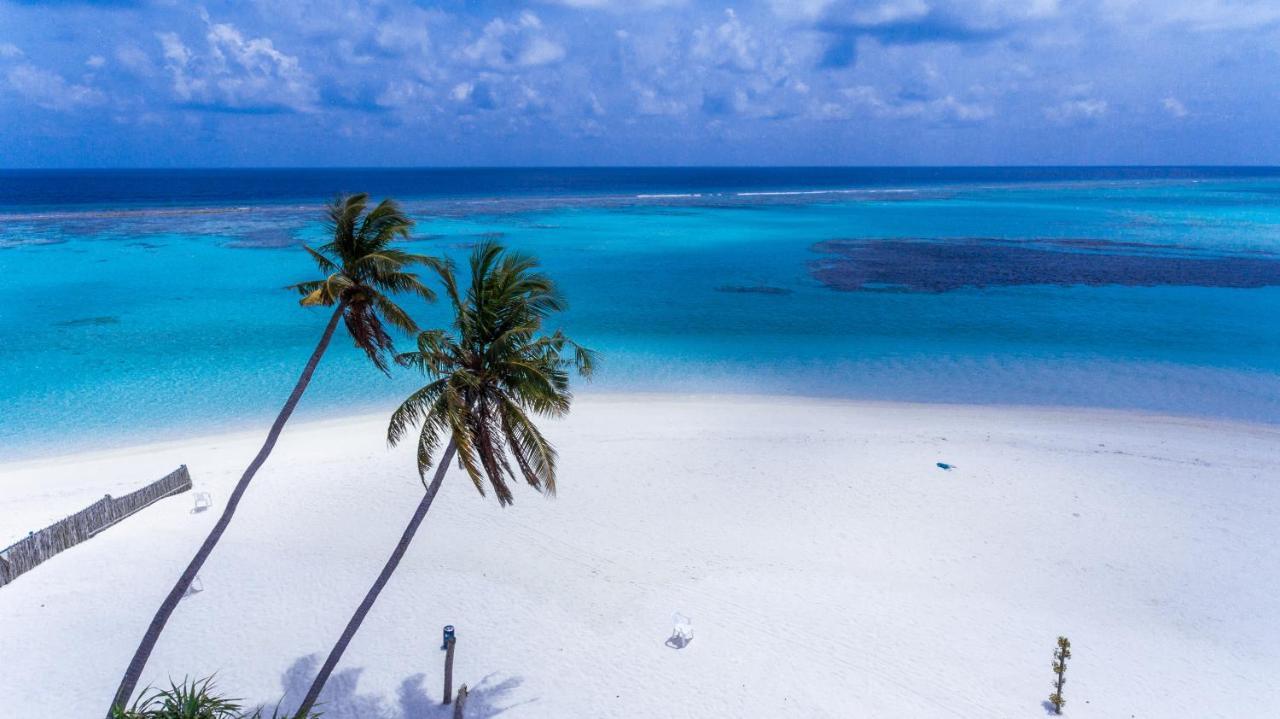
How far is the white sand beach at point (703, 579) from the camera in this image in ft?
33.2

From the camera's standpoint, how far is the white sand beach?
10.1 meters

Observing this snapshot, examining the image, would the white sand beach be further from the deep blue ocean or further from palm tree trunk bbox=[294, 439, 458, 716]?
the deep blue ocean

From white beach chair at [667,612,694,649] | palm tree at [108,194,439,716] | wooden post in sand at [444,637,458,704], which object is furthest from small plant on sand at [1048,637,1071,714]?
palm tree at [108,194,439,716]

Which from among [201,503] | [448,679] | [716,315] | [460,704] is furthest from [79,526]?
[716,315]

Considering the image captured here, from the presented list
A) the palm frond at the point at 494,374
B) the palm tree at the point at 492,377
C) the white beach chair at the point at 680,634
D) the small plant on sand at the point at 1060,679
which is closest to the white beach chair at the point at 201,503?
the palm tree at the point at 492,377

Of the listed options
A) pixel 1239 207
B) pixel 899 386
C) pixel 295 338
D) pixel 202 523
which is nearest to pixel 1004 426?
pixel 899 386

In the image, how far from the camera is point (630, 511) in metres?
14.8

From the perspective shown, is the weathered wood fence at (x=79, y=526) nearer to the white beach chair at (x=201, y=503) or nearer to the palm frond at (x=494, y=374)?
the white beach chair at (x=201, y=503)

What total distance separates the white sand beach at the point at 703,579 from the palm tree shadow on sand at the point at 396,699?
0.11 feet

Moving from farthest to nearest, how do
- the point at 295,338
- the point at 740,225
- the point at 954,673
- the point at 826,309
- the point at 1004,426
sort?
the point at 740,225
the point at 826,309
the point at 295,338
the point at 1004,426
the point at 954,673

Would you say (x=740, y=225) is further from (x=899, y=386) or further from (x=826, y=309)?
(x=899, y=386)

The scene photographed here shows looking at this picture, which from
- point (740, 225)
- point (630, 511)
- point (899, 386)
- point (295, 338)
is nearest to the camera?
point (630, 511)

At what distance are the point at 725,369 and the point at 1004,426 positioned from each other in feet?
28.4

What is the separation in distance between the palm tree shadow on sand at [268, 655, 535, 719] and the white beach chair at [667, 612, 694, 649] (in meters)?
2.23
